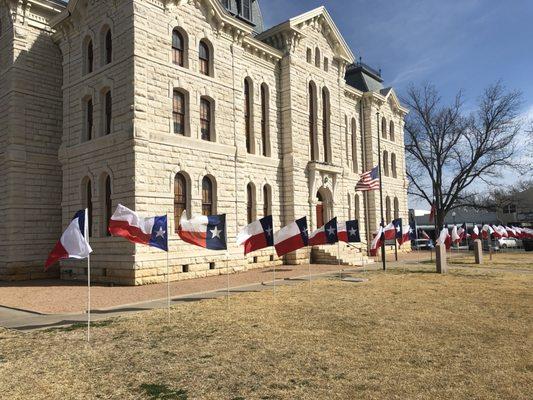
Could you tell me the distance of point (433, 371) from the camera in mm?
6547

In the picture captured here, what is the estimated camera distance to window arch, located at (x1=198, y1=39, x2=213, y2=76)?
2277cm

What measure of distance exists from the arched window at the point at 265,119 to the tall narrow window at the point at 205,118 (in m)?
4.83

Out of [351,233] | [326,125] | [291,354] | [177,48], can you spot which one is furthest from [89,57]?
[291,354]

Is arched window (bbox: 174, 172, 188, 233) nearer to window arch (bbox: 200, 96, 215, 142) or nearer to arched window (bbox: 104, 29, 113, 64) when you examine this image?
window arch (bbox: 200, 96, 215, 142)

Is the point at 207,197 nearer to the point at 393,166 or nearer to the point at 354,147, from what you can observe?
the point at 354,147

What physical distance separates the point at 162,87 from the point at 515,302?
53.1ft

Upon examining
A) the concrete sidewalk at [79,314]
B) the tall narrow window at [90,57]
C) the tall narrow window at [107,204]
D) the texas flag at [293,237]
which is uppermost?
the tall narrow window at [90,57]

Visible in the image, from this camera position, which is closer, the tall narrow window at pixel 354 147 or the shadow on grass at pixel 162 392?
the shadow on grass at pixel 162 392

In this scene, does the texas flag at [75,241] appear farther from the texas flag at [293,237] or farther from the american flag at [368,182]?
the american flag at [368,182]

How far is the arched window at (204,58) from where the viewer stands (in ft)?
74.5

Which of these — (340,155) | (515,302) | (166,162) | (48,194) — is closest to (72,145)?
(48,194)

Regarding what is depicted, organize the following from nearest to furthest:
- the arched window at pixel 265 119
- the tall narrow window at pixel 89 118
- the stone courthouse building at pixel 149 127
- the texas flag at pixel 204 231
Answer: the texas flag at pixel 204 231
the stone courthouse building at pixel 149 127
the tall narrow window at pixel 89 118
the arched window at pixel 265 119

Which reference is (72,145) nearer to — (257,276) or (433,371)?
(257,276)

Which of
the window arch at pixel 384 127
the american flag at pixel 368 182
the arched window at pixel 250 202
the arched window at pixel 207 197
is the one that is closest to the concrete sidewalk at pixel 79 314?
the arched window at pixel 207 197
